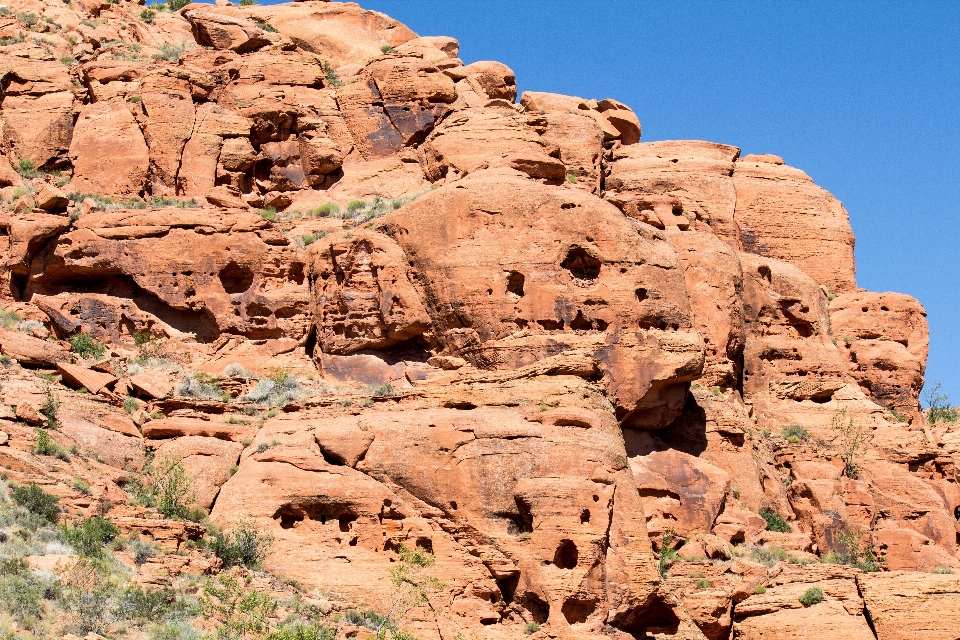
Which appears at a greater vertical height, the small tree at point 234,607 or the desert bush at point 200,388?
the desert bush at point 200,388

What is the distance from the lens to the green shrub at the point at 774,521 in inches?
2110

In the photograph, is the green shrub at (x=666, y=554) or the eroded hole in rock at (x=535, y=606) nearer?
the eroded hole in rock at (x=535, y=606)

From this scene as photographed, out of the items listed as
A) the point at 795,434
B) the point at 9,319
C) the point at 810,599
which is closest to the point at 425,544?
the point at 810,599

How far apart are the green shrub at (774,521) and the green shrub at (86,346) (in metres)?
22.2

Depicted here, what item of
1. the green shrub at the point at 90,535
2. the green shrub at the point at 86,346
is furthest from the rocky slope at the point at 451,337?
the green shrub at the point at 90,535

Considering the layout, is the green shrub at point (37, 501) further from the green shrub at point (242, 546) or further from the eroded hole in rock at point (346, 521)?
the eroded hole in rock at point (346, 521)

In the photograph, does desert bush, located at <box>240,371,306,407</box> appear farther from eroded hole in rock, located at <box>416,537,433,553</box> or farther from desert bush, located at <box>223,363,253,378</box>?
eroded hole in rock, located at <box>416,537,433,553</box>

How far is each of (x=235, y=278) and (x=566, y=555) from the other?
17.7 meters

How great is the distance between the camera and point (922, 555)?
183ft

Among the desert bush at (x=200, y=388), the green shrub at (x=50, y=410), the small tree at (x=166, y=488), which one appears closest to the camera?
the small tree at (x=166, y=488)

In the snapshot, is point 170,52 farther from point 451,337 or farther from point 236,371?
point 451,337

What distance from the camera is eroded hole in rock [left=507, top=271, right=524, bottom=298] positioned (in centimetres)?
5097

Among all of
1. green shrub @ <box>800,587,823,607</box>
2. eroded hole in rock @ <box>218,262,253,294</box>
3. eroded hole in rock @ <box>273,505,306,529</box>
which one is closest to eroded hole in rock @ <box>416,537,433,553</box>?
eroded hole in rock @ <box>273,505,306,529</box>

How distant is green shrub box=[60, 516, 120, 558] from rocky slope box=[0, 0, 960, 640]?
1214mm
